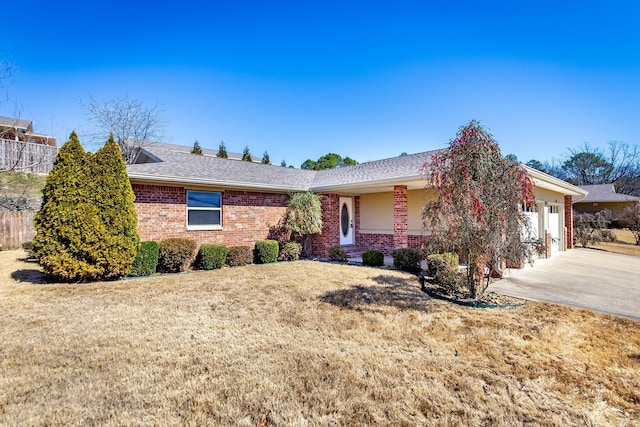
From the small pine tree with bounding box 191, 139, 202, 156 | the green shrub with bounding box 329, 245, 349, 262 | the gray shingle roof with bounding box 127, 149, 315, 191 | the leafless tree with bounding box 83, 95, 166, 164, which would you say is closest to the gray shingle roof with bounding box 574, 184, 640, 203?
the green shrub with bounding box 329, 245, 349, 262

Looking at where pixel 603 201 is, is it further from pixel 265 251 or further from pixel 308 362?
pixel 308 362

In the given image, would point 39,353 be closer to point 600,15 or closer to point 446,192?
point 446,192

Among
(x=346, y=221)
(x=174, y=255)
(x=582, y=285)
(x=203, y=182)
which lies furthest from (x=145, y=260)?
(x=582, y=285)

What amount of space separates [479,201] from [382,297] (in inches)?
112

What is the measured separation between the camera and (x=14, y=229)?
46.7 ft

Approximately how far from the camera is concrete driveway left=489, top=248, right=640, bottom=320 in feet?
21.6

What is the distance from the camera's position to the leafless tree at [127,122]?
23844 millimetres

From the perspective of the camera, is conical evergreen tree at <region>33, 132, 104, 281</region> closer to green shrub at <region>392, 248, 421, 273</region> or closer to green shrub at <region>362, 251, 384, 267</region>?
green shrub at <region>362, 251, 384, 267</region>

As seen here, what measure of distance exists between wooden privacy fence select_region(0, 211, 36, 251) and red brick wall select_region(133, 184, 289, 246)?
8325 mm

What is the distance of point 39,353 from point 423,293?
22.9ft

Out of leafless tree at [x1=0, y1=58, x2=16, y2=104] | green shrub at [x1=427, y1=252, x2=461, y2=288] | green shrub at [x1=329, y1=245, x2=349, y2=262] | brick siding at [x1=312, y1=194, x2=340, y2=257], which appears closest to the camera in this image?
green shrub at [x1=427, y1=252, x2=461, y2=288]

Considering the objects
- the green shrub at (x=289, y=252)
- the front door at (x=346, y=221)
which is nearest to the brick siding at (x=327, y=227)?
the front door at (x=346, y=221)

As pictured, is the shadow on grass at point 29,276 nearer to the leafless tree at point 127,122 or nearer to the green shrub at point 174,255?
the green shrub at point 174,255

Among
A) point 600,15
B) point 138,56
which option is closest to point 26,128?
point 138,56
